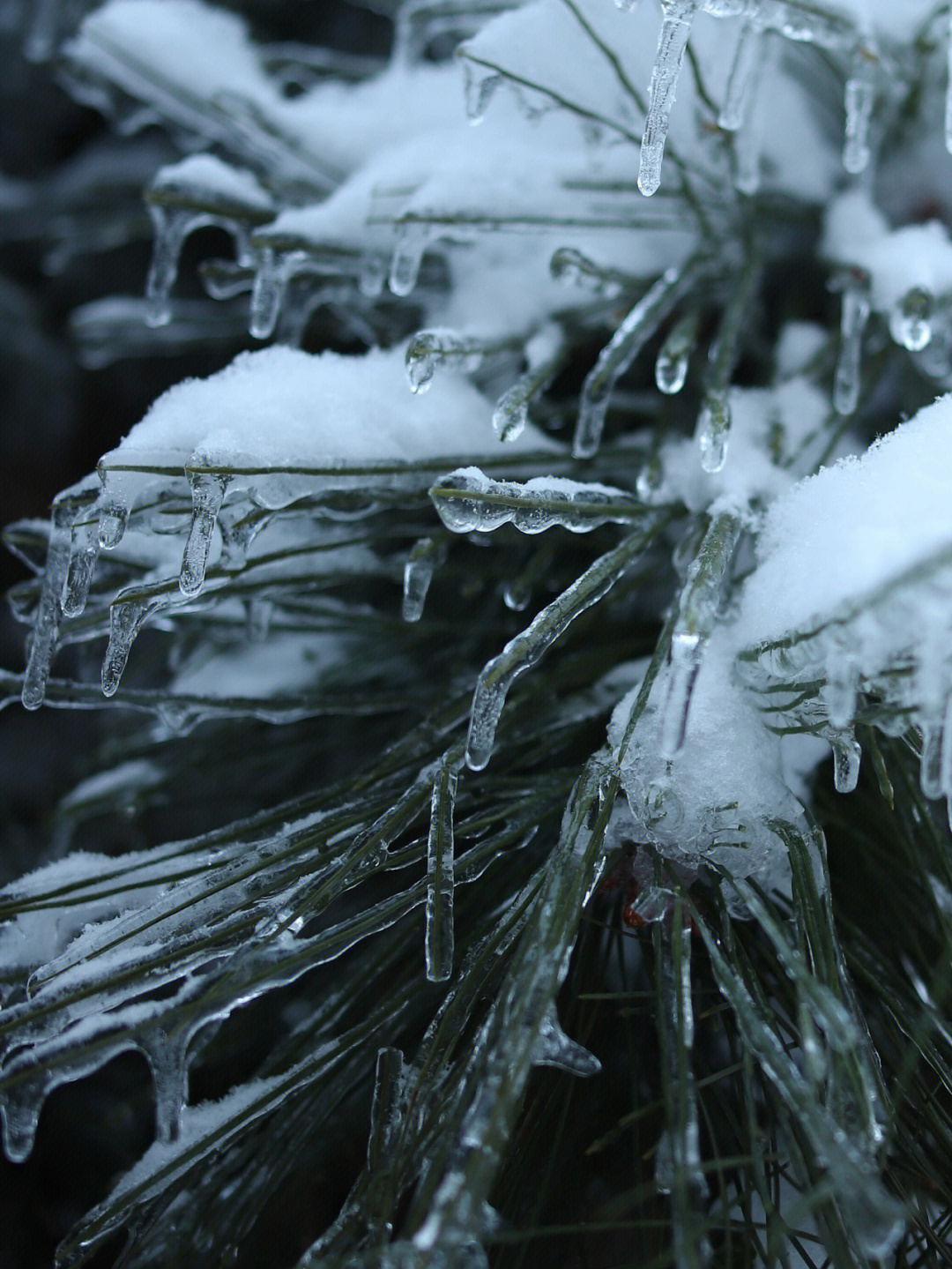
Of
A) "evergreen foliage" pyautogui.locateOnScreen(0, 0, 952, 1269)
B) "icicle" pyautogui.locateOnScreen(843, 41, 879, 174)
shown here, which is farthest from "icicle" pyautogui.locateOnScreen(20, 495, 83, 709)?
"icicle" pyautogui.locateOnScreen(843, 41, 879, 174)

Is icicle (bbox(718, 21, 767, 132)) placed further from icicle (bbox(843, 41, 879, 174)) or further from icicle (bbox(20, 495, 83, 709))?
icicle (bbox(20, 495, 83, 709))

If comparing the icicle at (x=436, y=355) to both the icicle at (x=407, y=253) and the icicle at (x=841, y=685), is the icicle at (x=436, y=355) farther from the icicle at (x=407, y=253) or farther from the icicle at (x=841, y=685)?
the icicle at (x=841, y=685)

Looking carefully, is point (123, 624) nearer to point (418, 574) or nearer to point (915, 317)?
point (418, 574)

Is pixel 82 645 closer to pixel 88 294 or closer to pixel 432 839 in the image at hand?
pixel 432 839

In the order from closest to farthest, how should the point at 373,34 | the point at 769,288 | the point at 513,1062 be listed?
the point at 513,1062 < the point at 769,288 < the point at 373,34

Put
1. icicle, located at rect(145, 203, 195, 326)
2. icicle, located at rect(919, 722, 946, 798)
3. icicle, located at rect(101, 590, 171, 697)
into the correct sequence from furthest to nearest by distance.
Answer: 1. icicle, located at rect(145, 203, 195, 326)
2. icicle, located at rect(101, 590, 171, 697)
3. icicle, located at rect(919, 722, 946, 798)

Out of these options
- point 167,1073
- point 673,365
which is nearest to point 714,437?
point 673,365

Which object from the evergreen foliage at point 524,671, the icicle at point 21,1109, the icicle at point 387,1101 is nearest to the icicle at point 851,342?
the evergreen foliage at point 524,671

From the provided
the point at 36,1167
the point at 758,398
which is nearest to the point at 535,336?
the point at 758,398
